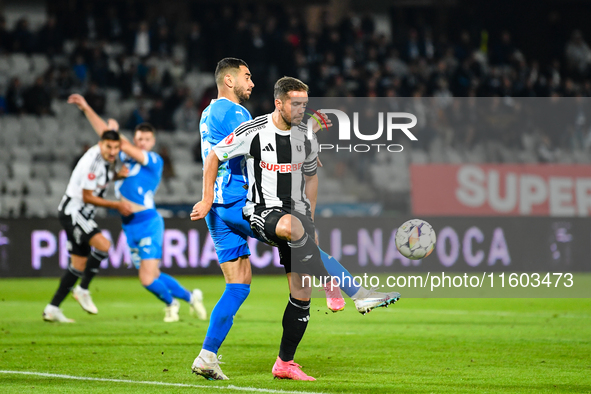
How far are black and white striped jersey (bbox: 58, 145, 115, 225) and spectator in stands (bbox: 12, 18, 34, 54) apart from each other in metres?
9.52

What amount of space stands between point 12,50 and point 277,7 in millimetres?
7070

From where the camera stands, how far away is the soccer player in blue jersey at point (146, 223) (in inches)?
353

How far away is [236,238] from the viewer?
5.56 meters

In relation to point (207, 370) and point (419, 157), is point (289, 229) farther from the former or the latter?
point (419, 157)

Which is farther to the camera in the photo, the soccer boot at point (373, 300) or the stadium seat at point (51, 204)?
the stadium seat at point (51, 204)

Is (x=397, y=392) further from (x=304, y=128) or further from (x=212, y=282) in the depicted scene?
(x=212, y=282)

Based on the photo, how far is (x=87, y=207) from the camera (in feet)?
30.7

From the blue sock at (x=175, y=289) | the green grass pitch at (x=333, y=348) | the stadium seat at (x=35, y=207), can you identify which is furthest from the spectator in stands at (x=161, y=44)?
the blue sock at (x=175, y=289)

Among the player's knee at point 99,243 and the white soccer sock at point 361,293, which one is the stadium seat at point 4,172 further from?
the white soccer sock at point 361,293

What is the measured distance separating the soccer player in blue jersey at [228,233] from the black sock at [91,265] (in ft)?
13.7

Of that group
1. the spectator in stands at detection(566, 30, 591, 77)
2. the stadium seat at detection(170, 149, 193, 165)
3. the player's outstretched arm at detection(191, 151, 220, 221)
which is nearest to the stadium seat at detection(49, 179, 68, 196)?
the stadium seat at detection(170, 149, 193, 165)

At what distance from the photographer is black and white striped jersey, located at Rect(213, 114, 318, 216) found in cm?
525

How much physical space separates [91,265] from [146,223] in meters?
0.92

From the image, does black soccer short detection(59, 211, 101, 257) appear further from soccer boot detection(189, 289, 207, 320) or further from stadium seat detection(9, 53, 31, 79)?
stadium seat detection(9, 53, 31, 79)
